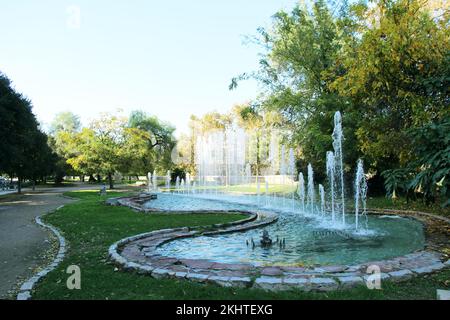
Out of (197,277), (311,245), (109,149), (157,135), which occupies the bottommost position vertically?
(311,245)

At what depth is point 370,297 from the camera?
13.4 ft

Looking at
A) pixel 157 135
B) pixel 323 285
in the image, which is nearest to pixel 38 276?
pixel 323 285

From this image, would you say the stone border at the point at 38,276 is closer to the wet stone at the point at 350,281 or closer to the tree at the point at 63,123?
the wet stone at the point at 350,281

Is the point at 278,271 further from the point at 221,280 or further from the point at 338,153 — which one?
the point at 338,153

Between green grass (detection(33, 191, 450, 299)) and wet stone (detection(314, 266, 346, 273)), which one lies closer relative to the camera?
green grass (detection(33, 191, 450, 299))

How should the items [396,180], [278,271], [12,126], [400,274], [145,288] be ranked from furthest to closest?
1. [12,126]
2. [396,180]
3. [278,271]
4. [400,274]
5. [145,288]

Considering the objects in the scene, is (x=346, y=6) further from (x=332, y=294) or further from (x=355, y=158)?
(x=332, y=294)

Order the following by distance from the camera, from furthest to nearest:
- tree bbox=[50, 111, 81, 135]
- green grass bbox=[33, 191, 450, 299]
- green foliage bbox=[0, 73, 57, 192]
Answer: tree bbox=[50, 111, 81, 135]
green foliage bbox=[0, 73, 57, 192]
green grass bbox=[33, 191, 450, 299]

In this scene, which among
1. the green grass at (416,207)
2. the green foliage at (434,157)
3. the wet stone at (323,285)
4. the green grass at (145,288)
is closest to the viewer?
the green grass at (145,288)

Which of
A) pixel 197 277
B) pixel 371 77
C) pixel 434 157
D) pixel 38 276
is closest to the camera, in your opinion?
pixel 197 277

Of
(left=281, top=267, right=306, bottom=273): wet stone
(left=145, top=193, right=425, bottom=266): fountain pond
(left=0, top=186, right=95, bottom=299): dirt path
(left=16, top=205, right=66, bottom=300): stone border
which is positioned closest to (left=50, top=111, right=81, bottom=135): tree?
(left=0, top=186, right=95, bottom=299): dirt path

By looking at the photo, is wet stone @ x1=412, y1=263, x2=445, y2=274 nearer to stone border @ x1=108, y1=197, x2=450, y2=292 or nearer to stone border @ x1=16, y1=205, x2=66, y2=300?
stone border @ x1=108, y1=197, x2=450, y2=292

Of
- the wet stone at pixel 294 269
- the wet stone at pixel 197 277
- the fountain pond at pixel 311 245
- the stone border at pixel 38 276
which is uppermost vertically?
the wet stone at pixel 294 269

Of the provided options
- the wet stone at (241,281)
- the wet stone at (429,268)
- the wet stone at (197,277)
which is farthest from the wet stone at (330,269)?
the wet stone at (197,277)
